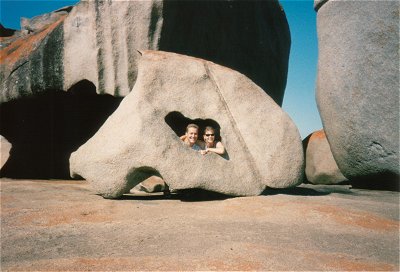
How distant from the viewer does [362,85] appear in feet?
16.3

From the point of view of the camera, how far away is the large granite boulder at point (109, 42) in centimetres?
547

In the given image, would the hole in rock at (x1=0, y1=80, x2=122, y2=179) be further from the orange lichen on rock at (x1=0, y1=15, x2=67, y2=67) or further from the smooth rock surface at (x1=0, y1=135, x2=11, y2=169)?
the orange lichen on rock at (x1=0, y1=15, x2=67, y2=67)

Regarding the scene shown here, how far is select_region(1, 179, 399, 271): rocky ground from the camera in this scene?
187cm

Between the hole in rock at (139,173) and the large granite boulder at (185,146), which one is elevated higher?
the large granite boulder at (185,146)

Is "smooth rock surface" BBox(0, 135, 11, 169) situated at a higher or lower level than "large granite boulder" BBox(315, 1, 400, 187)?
lower

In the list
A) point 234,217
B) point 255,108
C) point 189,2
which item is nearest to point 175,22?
point 189,2

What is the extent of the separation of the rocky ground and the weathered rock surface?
2.88 m

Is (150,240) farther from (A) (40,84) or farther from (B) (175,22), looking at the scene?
(A) (40,84)

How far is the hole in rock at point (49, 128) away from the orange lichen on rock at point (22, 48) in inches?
32.9

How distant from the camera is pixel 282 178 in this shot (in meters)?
4.02

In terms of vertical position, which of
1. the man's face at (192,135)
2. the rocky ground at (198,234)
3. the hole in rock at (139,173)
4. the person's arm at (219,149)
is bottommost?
the rocky ground at (198,234)

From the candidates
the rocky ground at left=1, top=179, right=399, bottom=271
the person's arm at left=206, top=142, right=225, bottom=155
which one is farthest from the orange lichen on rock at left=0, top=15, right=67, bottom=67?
the person's arm at left=206, top=142, right=225, bottom=155

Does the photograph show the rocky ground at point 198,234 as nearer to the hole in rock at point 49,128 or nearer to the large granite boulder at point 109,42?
the large granite boulder at point 109,42

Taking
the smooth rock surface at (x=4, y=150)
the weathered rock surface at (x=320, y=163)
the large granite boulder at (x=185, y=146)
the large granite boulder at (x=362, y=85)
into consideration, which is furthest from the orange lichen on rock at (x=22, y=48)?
the weathered rock surface at (x=320, y=163)
